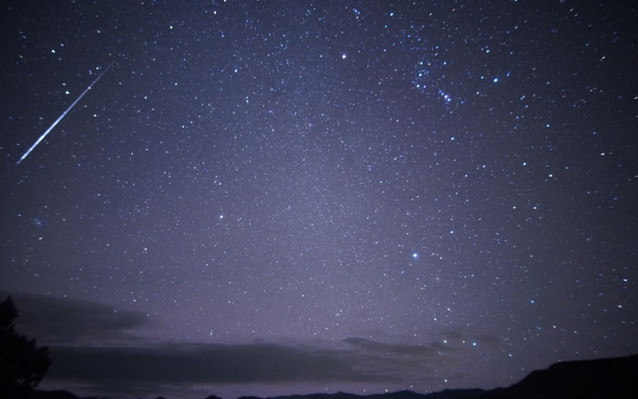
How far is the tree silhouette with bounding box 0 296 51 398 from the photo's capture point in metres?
14.8

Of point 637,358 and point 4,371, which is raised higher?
point 637,358

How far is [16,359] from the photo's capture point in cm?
1548

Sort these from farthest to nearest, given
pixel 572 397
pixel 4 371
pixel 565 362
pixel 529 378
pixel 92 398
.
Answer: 1. pixel 92 398
2. pixel 529 378
3. pixel 565 362
4. pixel 572 397
5. pixel 4 371

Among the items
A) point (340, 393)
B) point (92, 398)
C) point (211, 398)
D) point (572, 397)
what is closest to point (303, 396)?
point (340, 393)

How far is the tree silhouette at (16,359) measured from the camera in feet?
48.6

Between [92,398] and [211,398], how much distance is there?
43.4 meters

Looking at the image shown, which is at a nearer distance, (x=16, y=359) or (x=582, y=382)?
(x=16, y=359)

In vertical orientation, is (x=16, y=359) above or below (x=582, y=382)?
below

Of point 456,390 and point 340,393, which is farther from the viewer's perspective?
point 340,393

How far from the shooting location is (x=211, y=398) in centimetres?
13900

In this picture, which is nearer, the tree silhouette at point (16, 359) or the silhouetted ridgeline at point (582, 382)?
the tree silhouette at point (16, 359)

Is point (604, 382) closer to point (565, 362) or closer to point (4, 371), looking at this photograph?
point (565, 362)

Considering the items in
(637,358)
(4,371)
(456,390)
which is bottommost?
(4,371)

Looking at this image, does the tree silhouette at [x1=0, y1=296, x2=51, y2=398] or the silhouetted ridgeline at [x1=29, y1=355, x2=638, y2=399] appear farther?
the silhouetted ridgeline at [x1=29, y1=355, x2=638, y2=399]
